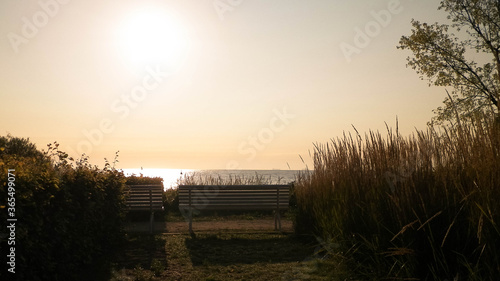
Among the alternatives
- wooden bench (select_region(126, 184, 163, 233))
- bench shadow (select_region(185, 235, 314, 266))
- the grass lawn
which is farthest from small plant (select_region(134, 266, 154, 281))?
wooden bench (select_region(126, 184, 163, 233))

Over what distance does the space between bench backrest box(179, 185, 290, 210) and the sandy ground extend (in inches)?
22.3

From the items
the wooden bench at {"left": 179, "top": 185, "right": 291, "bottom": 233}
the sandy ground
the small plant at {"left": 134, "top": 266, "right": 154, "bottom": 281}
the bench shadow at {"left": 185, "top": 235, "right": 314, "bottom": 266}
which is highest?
the wooden bench at {"left": 179, "top": 185, "right": 291, "bottom": 233}

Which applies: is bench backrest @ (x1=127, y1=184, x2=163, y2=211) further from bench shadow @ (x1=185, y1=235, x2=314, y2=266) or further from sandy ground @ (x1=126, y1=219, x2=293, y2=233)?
bench shadow @ (x1=185, y1=235, x2=314, y2=266)

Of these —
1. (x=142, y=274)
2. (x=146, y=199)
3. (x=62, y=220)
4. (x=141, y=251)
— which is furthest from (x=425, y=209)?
(x=146, y=199)

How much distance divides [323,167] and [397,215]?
3.41 meters

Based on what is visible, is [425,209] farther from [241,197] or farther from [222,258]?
[241,197]

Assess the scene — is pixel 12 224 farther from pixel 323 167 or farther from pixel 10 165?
pixel 323 167

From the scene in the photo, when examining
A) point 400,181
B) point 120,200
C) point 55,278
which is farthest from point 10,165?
point 400,181

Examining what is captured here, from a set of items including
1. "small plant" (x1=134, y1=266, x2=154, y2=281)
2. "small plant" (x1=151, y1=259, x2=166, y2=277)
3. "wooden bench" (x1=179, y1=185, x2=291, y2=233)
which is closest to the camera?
"small plant" (x1=134, y1=266, x2=154, y2=281)

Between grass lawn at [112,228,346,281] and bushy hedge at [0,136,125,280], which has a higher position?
bushy hedge at [0,136,125,280]

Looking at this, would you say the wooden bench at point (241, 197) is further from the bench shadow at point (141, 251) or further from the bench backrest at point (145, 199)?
the bench shadow at point (141, 251)

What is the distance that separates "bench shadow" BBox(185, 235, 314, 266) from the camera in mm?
7141

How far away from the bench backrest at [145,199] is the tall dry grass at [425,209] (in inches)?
196

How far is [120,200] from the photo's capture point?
8.31 metres
